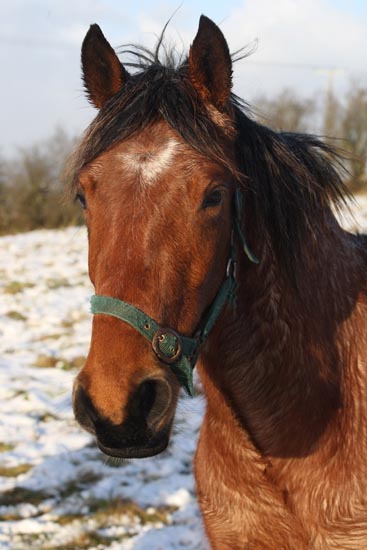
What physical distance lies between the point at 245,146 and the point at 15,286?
8.23 meters

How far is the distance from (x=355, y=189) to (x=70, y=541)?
15.6 metres

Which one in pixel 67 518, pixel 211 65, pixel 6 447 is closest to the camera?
pixel 211 65

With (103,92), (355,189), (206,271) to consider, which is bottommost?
(355,189)

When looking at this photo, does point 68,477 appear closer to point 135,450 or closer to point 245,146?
point 135,450

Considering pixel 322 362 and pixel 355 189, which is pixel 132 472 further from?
pixel 355 189

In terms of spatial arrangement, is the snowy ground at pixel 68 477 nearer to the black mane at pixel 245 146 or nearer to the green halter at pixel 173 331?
the black mane at pixel 245 146

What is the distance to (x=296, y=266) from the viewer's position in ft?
8.50

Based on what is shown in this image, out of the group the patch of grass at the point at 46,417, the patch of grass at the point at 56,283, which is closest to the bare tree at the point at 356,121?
the patch of grass at the point at 56,283

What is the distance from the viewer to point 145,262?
2.01 meters

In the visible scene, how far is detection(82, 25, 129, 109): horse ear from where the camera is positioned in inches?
96.6

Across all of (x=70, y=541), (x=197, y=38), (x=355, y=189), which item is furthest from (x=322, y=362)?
(x=355, y=189)

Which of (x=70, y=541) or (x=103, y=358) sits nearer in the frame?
(x=103, y=358)

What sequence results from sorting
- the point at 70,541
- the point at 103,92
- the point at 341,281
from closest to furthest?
1. the point at 103,92
2. the point at 341,281
3. the point at 70,541

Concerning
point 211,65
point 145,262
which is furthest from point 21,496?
point 211,65
